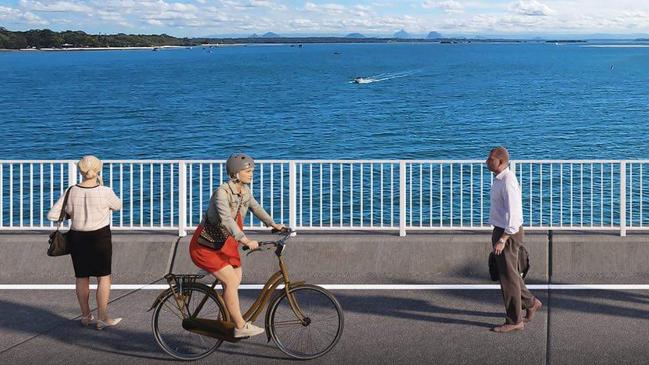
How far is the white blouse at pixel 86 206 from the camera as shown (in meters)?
8.18

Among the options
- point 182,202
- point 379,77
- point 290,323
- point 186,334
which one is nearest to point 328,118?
point 379,77

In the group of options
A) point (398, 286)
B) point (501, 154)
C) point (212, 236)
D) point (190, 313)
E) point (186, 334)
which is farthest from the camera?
point (398, 286)

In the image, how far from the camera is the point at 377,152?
58094 mm

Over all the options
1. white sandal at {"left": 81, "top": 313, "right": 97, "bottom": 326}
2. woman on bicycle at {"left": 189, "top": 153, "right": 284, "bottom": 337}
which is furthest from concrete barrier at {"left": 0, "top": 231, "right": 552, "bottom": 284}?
woman on bicycle at {"left": 189, "top": 153, "right": 284, "bottom": 337}

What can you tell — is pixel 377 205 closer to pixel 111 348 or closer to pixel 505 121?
pixel 111 348

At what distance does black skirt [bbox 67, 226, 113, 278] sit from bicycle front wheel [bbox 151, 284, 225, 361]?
3.14 ft

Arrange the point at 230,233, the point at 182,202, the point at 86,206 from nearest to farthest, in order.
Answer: the point at 230,233 < the point at 86,206 < the point at 182,202

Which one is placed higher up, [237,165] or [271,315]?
[237,165]

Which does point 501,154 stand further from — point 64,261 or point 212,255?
point 64,261

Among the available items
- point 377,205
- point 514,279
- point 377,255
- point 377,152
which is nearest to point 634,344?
point 514,279

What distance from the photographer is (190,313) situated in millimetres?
7555

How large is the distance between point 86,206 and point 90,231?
23 cm

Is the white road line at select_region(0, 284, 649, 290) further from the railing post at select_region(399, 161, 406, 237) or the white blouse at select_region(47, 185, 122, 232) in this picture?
the white blouse at select_region(47, 185, 122, 232)

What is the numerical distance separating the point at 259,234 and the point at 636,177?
3342cm
